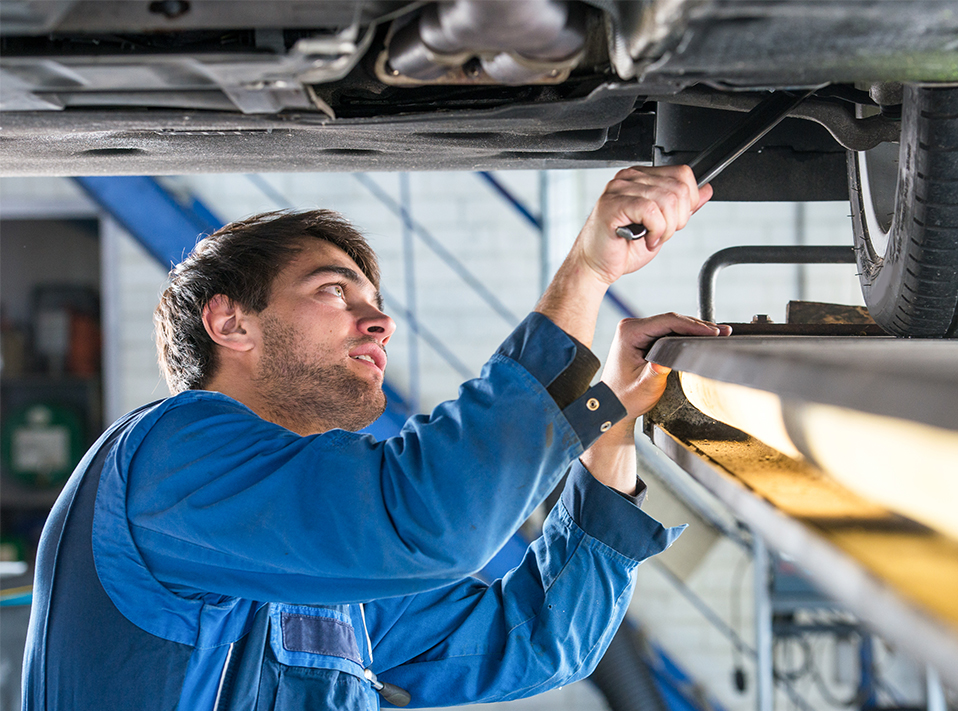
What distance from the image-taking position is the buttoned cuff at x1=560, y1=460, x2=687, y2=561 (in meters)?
1.21

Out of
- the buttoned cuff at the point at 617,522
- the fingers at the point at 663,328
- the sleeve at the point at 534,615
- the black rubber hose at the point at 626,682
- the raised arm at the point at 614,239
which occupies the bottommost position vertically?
the black rubber hose at the point at 626,682

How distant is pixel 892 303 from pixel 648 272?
2.98 metres

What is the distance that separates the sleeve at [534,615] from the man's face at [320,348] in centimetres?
34

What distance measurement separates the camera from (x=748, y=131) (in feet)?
3.30

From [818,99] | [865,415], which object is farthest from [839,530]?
[818,99]

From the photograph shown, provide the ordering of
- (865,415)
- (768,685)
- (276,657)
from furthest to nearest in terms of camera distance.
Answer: (768,685)
(276,657)
(865,415)

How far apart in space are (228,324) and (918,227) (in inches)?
37.3

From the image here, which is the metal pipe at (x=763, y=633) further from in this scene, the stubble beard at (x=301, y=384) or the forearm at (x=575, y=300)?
the forearm at (x=575, y=300)

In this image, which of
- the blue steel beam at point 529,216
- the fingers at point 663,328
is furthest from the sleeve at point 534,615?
the blue steel beam at point 529,216

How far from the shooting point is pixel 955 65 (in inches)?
27.8

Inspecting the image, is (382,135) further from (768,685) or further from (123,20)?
(768,685)

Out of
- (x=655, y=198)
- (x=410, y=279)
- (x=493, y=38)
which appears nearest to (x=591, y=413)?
(x=655, y=198)

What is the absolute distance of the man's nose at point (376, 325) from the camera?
1.26m

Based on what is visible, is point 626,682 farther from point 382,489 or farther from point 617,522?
point 382,489
